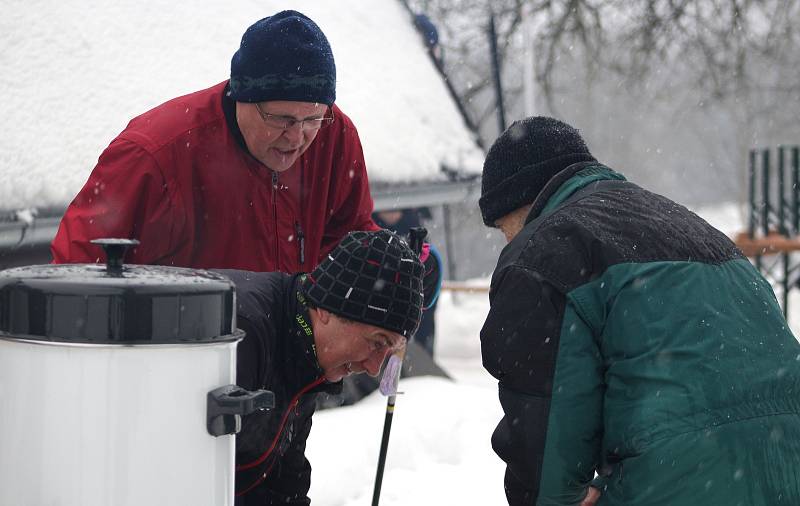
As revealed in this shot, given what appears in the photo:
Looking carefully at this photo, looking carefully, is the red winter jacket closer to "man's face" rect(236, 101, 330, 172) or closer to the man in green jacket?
"man's face" rect(236, 101, 330, 172)

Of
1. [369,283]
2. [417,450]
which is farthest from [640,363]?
[417,450]

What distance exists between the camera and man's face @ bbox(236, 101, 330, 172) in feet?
9.35

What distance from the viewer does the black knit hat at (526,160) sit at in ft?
7.82

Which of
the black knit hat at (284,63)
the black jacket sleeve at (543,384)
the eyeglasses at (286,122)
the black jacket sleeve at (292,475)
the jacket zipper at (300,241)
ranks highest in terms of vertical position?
the black knit hat at (284,63)

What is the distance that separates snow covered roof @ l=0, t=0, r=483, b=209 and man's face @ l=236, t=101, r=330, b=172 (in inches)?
36.7

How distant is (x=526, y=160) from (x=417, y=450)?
8.84 ft

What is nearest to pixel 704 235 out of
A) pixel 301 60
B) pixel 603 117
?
pixel 301 60

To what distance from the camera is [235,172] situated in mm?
3049

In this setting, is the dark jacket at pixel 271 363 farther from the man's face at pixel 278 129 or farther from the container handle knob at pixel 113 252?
the man's face at pixel 278 129

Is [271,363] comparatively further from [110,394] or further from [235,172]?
[235,172]

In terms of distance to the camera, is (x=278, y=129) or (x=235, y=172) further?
(x=235, y=172)

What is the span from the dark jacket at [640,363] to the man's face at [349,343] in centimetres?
22

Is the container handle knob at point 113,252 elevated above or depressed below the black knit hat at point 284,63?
below

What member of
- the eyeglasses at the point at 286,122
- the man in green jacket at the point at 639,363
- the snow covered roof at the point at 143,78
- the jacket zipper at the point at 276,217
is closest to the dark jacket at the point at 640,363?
the man in green jacket at the point at 639,363
